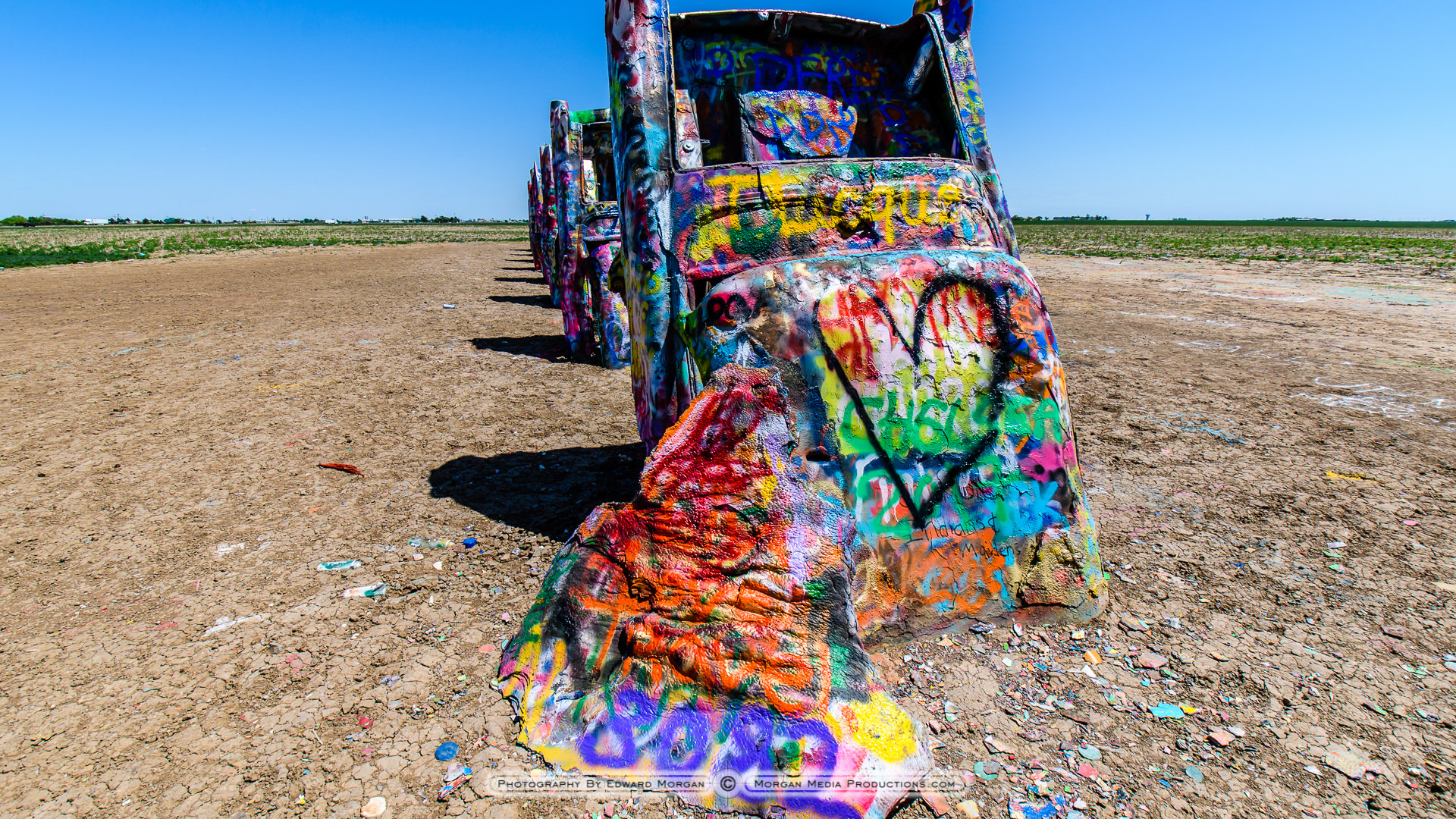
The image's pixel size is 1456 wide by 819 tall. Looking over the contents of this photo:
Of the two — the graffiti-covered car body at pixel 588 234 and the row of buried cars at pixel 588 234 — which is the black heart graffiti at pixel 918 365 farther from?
the graffiti-covered car body at pixel 588 234

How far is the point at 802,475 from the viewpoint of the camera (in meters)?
2.33

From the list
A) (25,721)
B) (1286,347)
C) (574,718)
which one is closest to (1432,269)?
(1286,347)

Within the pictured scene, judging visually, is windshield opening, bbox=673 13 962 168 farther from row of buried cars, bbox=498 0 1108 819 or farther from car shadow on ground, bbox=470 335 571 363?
car shadow on ground, bbox=470 335 571 363

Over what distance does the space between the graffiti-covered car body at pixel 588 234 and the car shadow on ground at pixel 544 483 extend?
8.30 ft

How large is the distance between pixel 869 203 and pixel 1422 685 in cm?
237

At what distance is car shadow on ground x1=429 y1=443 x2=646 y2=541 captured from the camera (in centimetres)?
359

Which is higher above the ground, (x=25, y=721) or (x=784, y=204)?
(x=784, y=204)

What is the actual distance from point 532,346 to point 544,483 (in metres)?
4.44

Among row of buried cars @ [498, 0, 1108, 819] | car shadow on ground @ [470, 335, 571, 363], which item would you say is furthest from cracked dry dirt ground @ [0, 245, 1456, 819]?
car shadow on ground @ [470, 335, 571, 363]

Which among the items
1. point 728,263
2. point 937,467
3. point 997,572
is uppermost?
point 728,263

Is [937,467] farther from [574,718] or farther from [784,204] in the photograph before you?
[574,718]

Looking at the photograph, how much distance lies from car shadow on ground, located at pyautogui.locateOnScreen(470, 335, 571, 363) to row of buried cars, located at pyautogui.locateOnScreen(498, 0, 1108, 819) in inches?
180

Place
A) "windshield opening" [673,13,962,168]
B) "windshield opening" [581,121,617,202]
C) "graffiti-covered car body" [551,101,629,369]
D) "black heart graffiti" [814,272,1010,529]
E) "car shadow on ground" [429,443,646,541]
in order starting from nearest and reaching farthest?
1. "black heart graffiti" [814,272,1010,529]
2. "windshield opening" [673,13,962,168]
3. "car shadow on ground" [429,443,646,541]
4. "graffiti-covered car body" [551,101,629,369]
5. "windshield opening" [581,121,617,202]

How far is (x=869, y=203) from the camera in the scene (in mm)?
2773
